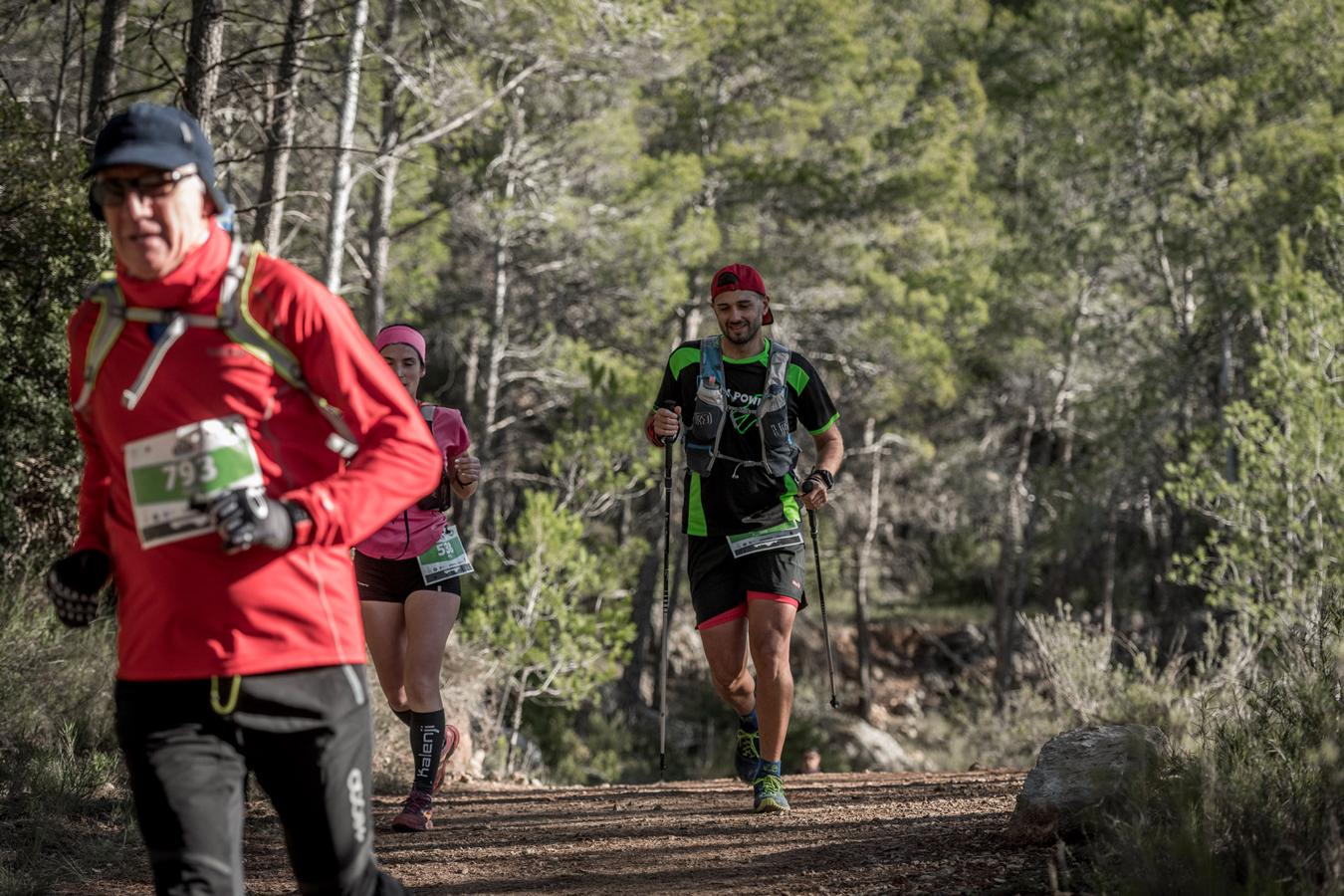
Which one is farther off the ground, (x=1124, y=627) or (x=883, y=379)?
(x=883, y=379)

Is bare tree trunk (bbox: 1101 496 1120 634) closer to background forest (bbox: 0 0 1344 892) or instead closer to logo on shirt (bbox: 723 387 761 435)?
background forest (bbox: 0 0 1344 892)

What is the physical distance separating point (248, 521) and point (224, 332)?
1.46 ft

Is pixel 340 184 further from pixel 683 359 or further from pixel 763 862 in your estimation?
pixel 763 862

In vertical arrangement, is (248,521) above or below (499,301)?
below

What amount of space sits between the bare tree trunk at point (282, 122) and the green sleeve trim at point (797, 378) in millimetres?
3767

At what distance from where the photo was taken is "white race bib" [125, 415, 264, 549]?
279 cm

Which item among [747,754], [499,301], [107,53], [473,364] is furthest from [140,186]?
[473,364]

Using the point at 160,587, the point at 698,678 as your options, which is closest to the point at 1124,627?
the point at 698,678

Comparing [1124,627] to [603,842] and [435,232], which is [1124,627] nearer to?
[435,232]

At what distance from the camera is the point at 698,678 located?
30.2 meters

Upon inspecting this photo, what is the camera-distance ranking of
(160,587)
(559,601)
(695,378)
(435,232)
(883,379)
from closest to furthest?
(160,587) → (695,378) → (559,601) → (435,232) → (883,379)

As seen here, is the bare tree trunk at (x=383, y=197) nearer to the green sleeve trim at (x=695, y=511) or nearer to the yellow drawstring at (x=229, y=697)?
the green sleeve trim at (x=695, y=511)

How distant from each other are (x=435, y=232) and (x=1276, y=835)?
778 inches

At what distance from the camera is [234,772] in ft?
9.43
